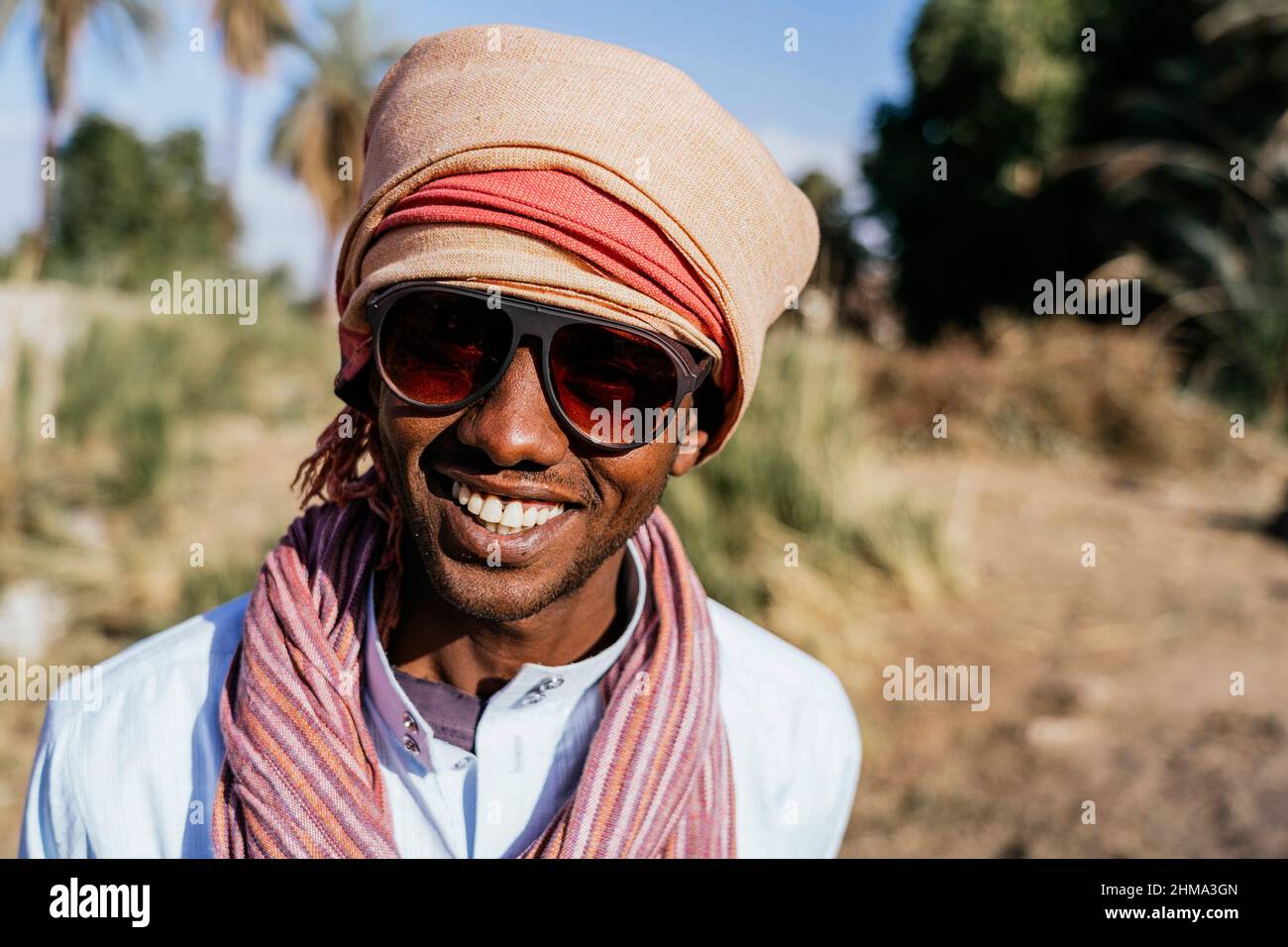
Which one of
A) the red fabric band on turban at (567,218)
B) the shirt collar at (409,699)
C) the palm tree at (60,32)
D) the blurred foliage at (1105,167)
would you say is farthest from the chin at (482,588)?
the palm tree at (60,32)

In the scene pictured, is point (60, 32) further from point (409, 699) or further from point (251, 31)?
point (409, 699)

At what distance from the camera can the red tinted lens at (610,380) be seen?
5.27 ft

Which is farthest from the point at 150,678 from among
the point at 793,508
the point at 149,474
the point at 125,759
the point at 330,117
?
the point at 330,117

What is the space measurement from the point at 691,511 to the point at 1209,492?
6733mm

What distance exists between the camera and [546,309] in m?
1.56

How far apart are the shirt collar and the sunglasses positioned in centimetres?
41

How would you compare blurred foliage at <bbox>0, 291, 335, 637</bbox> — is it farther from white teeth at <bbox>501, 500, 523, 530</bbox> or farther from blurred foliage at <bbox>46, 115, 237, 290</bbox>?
blurred foliage at <bbox>46, 115, 237, 290</bbox>

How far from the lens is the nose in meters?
1.57

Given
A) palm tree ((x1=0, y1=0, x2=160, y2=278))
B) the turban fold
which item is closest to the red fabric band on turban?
the turban fold

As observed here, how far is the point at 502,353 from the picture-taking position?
1.59 meters

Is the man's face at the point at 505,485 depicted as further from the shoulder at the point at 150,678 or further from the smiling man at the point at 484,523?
the shoulder at the point at 150,678

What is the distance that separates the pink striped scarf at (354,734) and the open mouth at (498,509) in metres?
0.29

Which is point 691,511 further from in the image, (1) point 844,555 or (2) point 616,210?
(2) point 616,210
